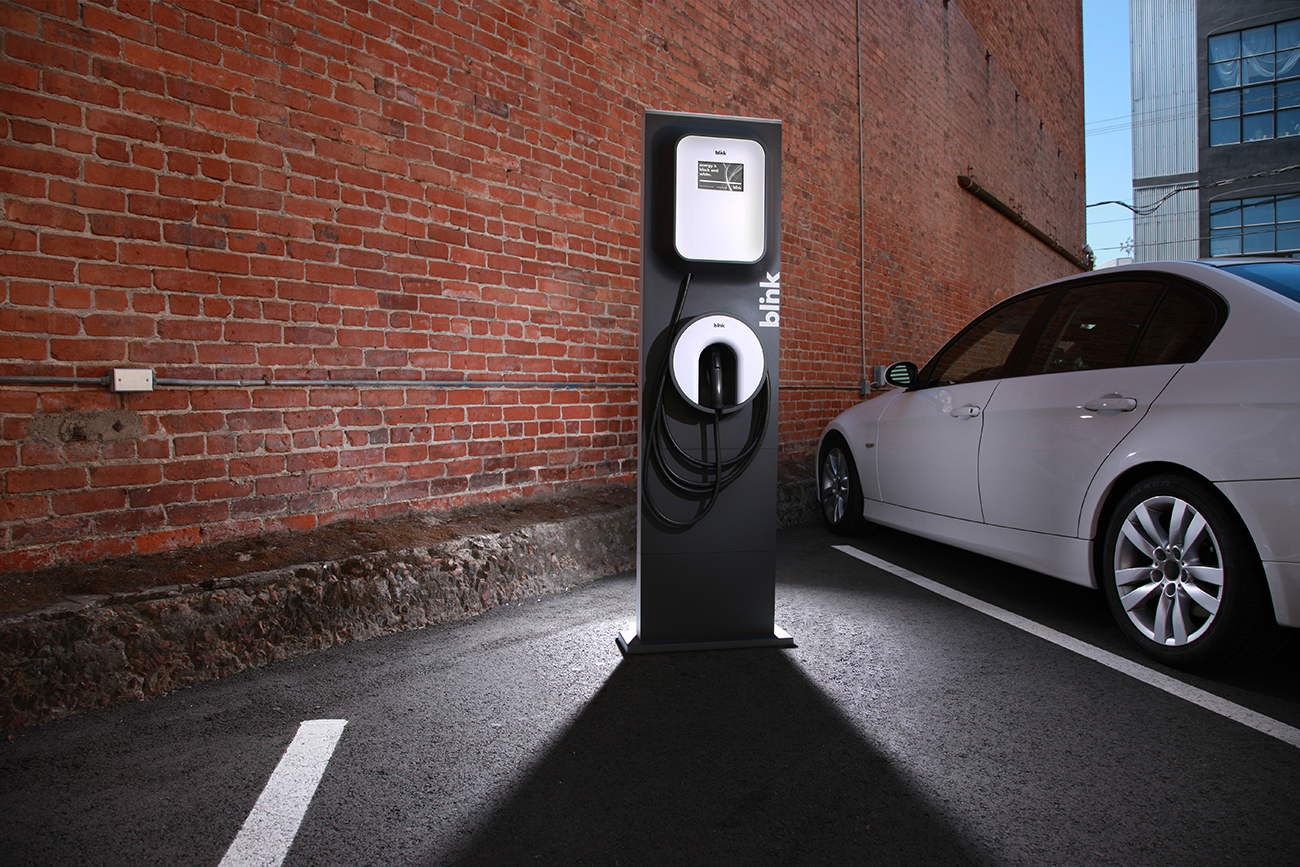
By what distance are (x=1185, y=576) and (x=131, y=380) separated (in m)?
3.84

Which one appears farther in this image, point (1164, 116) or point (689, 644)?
point (1164, 116)

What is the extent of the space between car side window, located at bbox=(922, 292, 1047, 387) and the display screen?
1433 mm

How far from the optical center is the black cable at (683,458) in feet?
8.89

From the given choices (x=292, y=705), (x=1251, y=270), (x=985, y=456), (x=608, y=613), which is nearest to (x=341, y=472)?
(x=292, y=705)

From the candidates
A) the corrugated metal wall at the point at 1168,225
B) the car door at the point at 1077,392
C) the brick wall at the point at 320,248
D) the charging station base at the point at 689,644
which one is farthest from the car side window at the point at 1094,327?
the corrugated metal wall at the point at 1168,225

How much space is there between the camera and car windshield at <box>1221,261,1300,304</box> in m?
2.36

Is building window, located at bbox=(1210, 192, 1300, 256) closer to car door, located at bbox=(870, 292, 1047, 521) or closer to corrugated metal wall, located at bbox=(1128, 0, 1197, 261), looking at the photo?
corrugated metal wall, located at bbox=(1128, 0, 1197, 261)

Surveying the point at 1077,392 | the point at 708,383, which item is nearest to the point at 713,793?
the point at 708,383

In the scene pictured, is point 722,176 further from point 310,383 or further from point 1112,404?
point 310,383

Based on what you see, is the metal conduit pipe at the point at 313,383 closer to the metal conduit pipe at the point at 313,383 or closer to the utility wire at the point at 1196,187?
the metal conduit pipe at the point at 313,383

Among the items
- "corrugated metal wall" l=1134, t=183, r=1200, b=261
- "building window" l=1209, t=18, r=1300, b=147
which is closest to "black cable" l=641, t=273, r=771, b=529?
"corrugated metal wall" l=1134, t=183, r=1200, b=261

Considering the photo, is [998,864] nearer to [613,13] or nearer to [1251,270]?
[1251,270]

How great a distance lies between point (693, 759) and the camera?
1900 mm

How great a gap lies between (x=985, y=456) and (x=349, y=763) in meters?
2.94
